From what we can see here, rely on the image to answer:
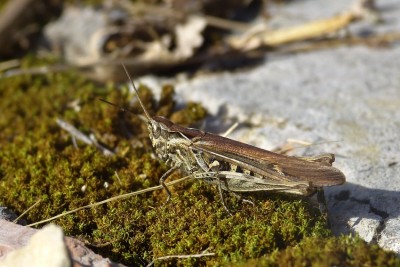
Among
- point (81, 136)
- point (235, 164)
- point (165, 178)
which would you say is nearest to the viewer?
point (235, 164)

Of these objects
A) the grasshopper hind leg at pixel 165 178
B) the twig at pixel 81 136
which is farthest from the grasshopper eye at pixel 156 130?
the twig at pixel 81 136

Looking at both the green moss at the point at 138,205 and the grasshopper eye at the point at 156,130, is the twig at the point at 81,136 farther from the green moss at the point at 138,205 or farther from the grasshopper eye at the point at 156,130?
the grasshopper eye at the point at 156,130

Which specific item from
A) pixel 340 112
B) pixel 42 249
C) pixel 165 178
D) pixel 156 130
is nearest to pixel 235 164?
pixel 165 178

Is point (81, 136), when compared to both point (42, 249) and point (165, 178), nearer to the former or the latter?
point (165, 178)

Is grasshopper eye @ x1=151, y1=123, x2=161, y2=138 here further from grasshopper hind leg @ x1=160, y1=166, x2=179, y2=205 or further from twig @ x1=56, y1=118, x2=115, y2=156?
twig @ x1=56, y1=118, x2=115, y2=156

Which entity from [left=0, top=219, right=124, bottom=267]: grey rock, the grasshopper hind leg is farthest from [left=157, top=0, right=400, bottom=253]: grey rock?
[left=0, top=219, right=124, bottom=267]: grey rock
